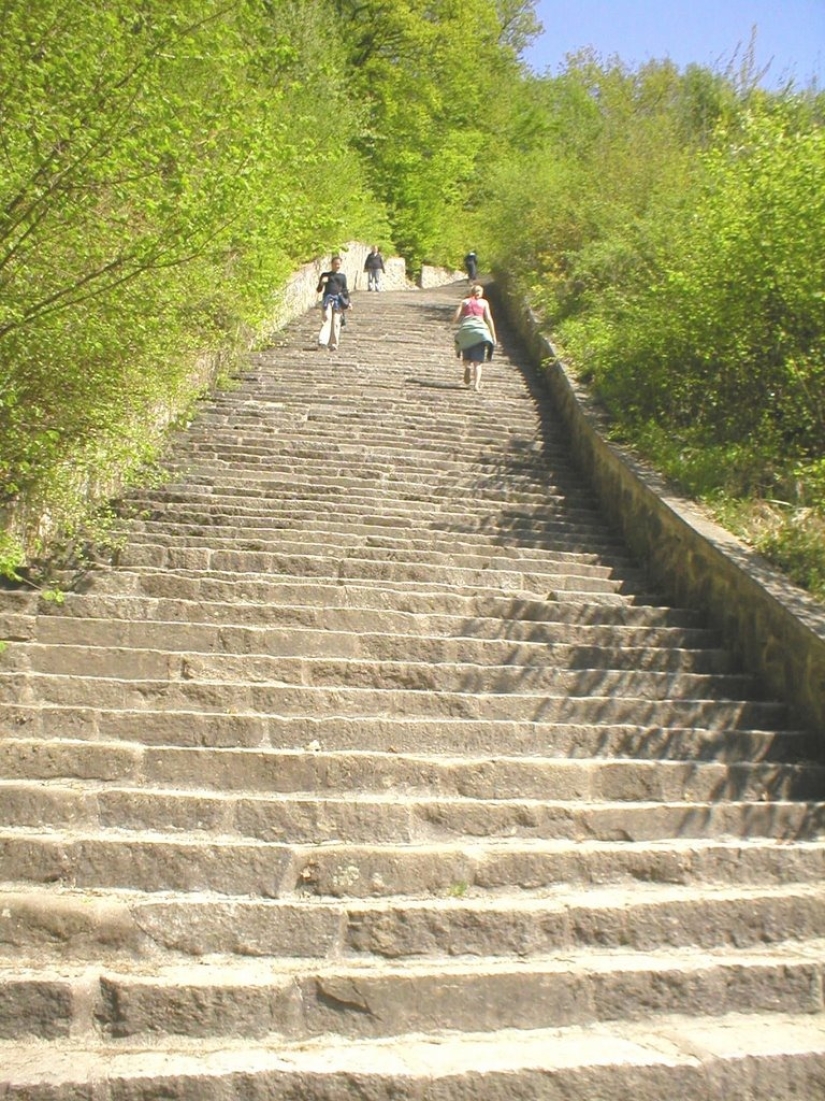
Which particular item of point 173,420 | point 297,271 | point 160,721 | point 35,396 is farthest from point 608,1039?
point 297,271

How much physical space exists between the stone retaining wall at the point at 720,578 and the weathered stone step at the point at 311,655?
38 cm

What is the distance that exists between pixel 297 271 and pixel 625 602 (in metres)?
13.0

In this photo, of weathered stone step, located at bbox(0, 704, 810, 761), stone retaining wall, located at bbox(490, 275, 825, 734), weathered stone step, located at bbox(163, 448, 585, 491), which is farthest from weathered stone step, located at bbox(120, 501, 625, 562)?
weathered stone step, located at bbox(0, 704, 810, 761)

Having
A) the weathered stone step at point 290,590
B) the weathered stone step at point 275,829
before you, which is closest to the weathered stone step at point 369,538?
the weathered stone step at point 290,590

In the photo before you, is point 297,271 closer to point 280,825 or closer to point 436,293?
point 436,293

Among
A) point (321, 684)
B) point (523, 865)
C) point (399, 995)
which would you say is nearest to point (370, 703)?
point (321, 684)

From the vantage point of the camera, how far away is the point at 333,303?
53.3 feet

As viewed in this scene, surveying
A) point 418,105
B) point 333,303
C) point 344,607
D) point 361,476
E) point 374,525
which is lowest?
point 344,607

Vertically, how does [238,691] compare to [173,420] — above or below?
below

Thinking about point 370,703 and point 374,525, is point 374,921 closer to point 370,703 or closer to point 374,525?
point 370,703

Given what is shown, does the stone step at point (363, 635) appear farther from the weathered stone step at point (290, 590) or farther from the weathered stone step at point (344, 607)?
the weathered stone step at point (290, 590)

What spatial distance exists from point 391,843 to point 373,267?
22.7 metres

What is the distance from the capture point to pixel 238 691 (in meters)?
6.00

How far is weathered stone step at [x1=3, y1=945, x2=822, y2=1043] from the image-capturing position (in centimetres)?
400
